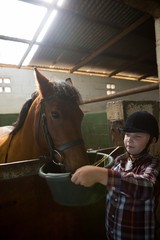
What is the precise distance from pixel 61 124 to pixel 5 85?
584 centimetres

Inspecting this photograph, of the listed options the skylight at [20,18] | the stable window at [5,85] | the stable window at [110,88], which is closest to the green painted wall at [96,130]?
the skylight at [20,18]

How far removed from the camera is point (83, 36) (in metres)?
4.90

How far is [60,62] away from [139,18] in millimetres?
3236

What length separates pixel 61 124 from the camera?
4.22ft

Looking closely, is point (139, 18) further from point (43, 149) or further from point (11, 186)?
point (11, 186)

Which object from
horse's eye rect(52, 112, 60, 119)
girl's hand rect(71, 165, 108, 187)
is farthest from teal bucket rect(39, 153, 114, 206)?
horse's eye rect(52, 112, 60, 119)

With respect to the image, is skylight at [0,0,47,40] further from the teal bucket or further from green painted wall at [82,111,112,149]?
the teal bucket

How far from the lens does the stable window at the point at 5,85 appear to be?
6404mm

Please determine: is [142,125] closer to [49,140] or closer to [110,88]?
[49,140]

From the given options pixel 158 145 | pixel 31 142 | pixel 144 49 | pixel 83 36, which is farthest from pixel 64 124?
pixel 144 49

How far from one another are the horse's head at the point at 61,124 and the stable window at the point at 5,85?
219 inches

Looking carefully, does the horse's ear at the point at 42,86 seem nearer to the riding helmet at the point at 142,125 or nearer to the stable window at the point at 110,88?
the riding helmet at the point at 142,125

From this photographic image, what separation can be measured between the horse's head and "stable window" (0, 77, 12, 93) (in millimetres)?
5566

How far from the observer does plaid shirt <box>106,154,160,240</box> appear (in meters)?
0.93
